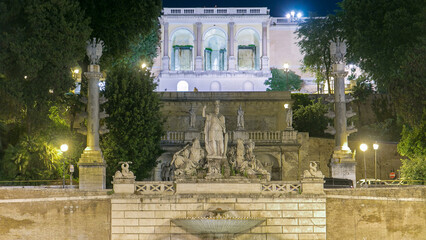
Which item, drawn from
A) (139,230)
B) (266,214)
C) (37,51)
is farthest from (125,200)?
(37,51)

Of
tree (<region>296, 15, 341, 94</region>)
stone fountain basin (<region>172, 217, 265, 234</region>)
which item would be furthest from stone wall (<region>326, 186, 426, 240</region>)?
tree (<region>296, 15, 341, 94</region>)

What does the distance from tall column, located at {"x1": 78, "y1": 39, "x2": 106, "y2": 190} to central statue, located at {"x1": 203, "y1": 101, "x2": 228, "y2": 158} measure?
5.37 meters

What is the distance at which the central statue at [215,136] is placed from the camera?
30297 millimetres

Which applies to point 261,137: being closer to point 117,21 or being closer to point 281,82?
point 117,21

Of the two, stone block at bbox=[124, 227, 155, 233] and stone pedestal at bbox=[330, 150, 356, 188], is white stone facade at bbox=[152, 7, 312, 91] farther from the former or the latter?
stone block at bbox=[124, 227, 155, 233]

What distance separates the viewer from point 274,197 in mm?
29328

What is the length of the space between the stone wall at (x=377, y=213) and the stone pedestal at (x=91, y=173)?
10.5m

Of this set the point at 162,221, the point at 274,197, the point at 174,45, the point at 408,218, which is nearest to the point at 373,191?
the point at 408,218

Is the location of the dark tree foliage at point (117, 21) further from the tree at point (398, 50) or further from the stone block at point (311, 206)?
the stone block at point (311, 206)

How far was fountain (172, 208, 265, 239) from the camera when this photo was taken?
28.1 meters

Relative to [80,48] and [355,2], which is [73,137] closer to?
[80,48]

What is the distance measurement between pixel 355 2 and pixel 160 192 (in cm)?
2062

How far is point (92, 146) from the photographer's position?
32.4m

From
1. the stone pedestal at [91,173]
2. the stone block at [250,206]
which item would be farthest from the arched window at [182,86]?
the stone block at [250,206]
